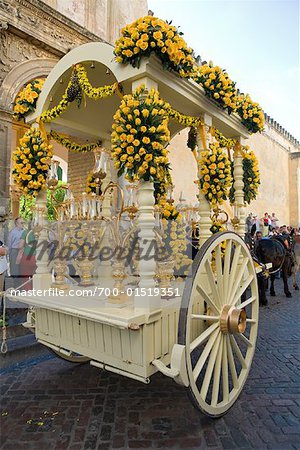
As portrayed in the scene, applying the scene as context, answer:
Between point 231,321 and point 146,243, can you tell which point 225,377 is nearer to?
point 231,321

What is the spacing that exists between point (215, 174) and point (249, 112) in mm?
1246

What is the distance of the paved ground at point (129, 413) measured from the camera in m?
2.25

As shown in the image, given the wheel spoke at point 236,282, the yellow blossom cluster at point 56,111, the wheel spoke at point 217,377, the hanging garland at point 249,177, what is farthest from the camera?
the hanging garland at point 249,177

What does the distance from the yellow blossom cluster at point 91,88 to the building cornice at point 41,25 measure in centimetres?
562

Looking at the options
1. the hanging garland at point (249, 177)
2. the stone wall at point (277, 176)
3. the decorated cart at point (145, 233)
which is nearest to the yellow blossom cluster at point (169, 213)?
the decorated cart at point (145, 233)

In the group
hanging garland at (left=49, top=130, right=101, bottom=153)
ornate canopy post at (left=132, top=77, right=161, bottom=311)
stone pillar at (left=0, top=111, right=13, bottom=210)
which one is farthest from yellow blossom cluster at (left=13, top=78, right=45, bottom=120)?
stone pillar at (left=0, top=111, right=13, bottom=210)

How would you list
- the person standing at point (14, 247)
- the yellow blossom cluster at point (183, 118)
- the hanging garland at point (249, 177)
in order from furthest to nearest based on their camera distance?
1. the person standing at point (14, 247)
2. the hanging garland at point (249, 177)
3. the yellow blossom cluster at point (183, 118)

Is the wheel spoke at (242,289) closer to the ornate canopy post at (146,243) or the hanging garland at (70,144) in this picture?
the ornate canopy post at (146,243)

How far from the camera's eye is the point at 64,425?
2.44 m

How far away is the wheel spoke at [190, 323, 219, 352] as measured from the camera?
2.16 metres

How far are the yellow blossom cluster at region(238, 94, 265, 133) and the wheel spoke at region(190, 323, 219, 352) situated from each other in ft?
8.57

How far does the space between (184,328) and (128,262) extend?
1286 mm

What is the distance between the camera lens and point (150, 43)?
7.70 ft

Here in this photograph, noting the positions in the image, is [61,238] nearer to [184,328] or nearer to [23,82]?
[184,328]
